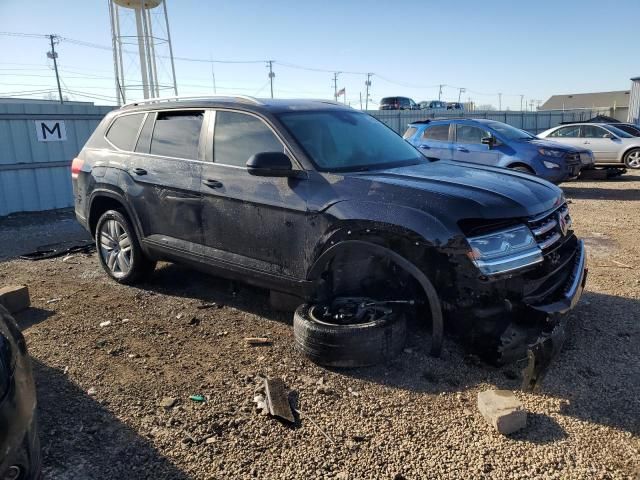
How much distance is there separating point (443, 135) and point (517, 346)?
9010 mm

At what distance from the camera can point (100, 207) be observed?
5.41 metres

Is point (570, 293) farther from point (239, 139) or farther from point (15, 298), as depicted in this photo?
point (15, 298)

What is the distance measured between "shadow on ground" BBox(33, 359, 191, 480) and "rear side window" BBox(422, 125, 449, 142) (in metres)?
9.78

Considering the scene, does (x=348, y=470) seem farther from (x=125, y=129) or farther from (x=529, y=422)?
(x=125, y=129)

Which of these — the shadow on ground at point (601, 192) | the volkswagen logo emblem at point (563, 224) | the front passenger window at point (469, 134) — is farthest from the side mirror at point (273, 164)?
the shadow on ground at point (601, 192)

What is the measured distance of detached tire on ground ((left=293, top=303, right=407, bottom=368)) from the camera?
3324 millimetres

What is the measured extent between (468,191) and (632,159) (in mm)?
13558

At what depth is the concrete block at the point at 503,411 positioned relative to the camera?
9.00ft

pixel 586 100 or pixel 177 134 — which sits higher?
pixel 586 100

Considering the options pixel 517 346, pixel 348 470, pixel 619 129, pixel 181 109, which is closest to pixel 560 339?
pixel 517 346

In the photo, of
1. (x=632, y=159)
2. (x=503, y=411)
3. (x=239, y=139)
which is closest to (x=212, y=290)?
(x=239, y=139)

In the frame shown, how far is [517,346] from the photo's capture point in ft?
10.1

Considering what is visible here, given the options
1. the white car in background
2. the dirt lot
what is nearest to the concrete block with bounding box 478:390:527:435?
the dirt lot

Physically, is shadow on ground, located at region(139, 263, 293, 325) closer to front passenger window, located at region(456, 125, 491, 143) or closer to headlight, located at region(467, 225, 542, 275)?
headlight, located at region(467, 225, 542, 275)
